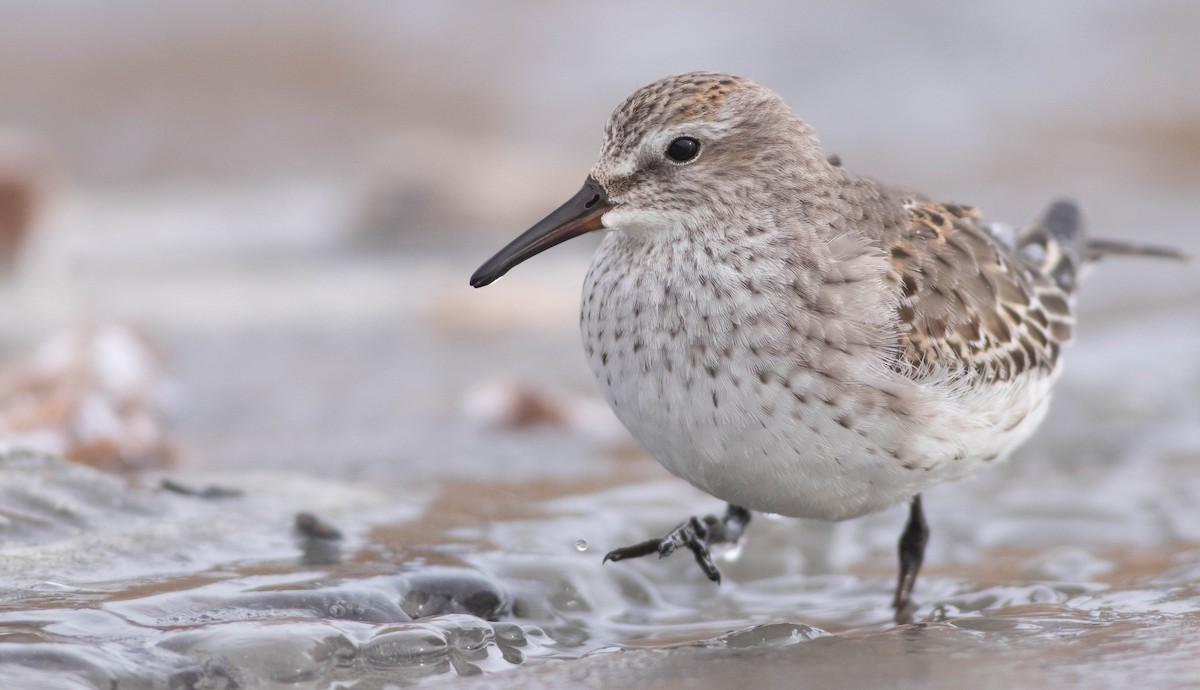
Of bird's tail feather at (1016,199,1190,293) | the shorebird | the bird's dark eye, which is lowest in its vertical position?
the shorebird

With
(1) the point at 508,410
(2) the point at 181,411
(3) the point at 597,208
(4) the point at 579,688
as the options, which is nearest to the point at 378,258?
(2) the point at 181,411

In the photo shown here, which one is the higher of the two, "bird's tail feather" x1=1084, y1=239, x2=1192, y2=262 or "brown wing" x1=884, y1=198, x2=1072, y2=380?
"bird's tail feather" x1=1084, y1=239, x2=1192, y2=262

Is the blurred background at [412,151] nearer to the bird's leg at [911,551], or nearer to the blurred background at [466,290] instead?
the blurred background at [466,290]

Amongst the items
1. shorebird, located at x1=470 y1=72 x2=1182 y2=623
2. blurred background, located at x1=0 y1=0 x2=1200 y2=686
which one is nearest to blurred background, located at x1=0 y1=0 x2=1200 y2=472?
blurred background, located at x1=0 y1=0 x2=1200 y2=686

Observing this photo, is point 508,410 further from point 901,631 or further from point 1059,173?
point 1059,173

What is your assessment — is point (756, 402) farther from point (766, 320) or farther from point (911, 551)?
point (911, 551)

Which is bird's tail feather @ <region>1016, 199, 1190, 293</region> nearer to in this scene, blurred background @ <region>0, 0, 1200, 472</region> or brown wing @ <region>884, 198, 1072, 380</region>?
brown wing @ <region>884, 198, 1072, 380</region>

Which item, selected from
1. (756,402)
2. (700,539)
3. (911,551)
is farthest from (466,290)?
(756,402)
